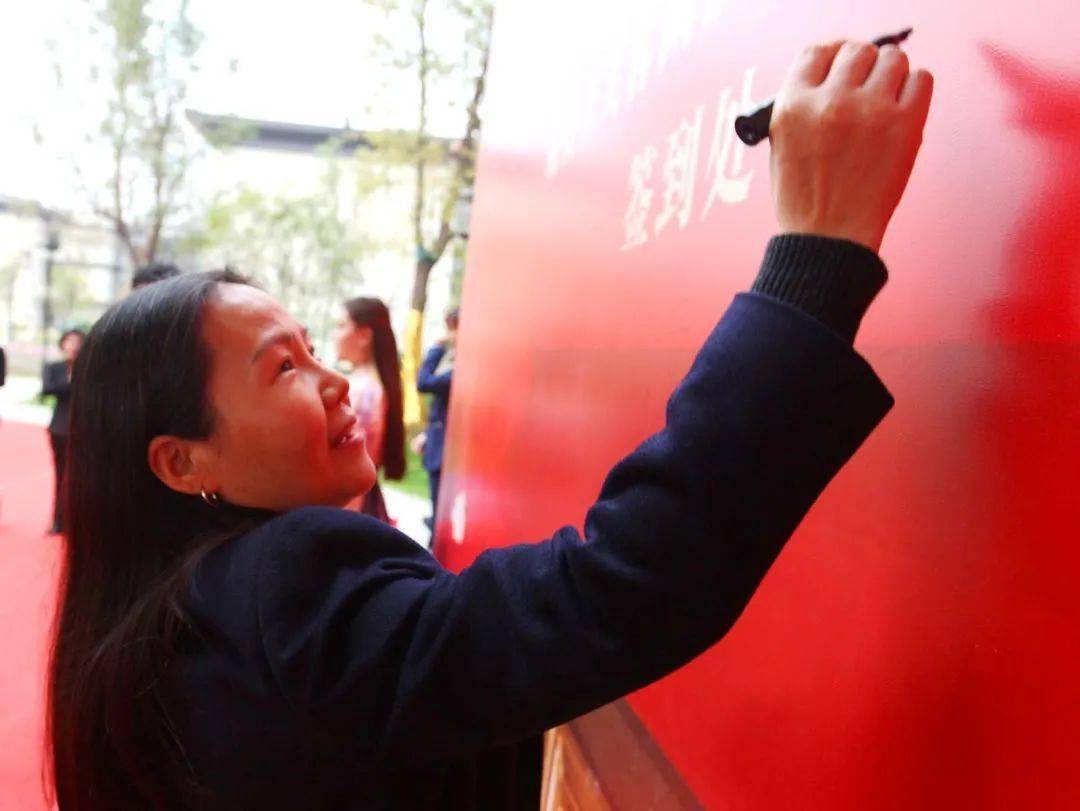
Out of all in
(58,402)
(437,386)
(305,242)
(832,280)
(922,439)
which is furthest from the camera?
(305,242)

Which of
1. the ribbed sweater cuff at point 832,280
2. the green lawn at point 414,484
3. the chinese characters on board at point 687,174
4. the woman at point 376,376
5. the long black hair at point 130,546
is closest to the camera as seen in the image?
the ribbed sweater cuff at point 832,280

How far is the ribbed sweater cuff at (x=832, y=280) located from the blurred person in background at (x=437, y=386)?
369 centimetres

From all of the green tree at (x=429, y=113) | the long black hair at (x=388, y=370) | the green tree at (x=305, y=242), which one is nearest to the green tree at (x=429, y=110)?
the green tree at (x=429, y=113)

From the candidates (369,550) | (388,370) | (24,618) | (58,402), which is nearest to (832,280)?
(369,550)

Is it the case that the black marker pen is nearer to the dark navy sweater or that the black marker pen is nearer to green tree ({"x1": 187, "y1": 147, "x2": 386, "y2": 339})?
the dark navy sweater

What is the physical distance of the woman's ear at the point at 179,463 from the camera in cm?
82

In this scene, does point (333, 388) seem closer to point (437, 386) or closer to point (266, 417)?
point (266, 417)

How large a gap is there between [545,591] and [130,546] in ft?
1.62

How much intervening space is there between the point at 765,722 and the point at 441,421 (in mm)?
3965

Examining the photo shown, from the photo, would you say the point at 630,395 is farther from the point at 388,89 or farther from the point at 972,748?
the point at 388,89

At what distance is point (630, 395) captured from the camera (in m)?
1.18

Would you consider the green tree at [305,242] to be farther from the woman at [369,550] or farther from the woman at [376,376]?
the woman at [369,550]

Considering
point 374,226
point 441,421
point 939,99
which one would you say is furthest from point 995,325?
point 374,226

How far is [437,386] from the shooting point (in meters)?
4.25
